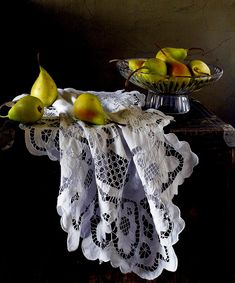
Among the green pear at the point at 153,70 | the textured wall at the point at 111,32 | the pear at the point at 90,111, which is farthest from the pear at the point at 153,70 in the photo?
the textured wall at the point at 111,32

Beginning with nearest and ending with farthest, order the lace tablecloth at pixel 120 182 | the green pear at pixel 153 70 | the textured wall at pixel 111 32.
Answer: the lace tablecloth at pixel 120 182 < the green pear at pixel 153 70 < the textured wall at pixel 111 32

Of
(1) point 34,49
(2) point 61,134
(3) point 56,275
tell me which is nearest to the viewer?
(2) point 61,134

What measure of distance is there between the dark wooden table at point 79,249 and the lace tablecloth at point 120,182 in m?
0.05

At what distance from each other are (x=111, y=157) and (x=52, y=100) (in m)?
0.20

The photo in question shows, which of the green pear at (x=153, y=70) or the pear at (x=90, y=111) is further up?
the green pear at (x=153, y=70)

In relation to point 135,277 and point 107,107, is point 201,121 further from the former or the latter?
point 135,277

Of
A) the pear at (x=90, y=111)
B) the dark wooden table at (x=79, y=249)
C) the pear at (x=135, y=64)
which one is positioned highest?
the pear at (x=135, y=64)

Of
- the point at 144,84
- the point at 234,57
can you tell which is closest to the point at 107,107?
the point at 144,84

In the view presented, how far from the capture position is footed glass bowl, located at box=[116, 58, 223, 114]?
31.9 inches

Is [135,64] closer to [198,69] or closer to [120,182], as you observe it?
[198,69]

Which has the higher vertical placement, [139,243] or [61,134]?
[61,134]

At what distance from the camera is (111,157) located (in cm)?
71

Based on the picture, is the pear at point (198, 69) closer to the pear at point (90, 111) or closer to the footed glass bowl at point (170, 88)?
the footed glass bowl at point (170, 88)

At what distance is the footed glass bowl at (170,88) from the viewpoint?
2.65 ft
